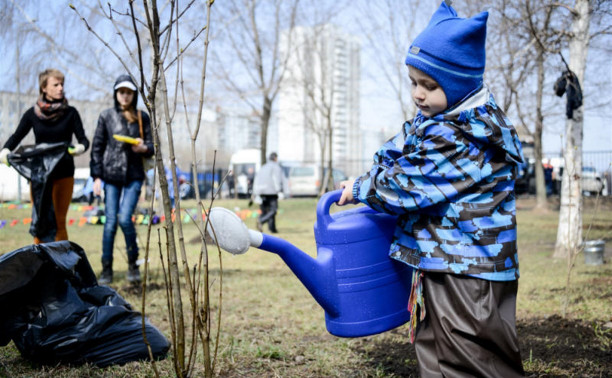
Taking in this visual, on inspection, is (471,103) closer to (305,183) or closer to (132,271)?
(132,271)

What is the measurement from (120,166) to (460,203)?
10.5ft

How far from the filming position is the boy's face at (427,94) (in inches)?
69.3

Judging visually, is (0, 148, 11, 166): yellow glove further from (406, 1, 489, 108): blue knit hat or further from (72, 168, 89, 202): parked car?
(72, 168, 89, 202): parked car

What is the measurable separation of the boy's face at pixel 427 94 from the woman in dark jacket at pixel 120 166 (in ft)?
9.49

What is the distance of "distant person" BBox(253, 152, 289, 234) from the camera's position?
34.0 ft

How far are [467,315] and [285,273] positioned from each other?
13.5 feet

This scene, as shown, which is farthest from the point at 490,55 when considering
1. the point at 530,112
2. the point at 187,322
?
the point at 187,322

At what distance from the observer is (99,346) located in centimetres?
244

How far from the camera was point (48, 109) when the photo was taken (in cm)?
400

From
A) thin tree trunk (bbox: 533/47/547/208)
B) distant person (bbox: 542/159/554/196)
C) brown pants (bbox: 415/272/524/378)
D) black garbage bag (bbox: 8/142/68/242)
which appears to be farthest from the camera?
distant person (bbox: 542/159/554/196)

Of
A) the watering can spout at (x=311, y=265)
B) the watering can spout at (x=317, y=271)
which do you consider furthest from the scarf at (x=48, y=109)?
the watering can spout at (x=317, y=271)

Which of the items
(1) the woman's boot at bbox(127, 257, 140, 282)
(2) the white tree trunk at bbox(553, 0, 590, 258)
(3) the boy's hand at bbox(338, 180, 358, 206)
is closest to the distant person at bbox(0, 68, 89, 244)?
(1) the woman's boot at bbox(127, 257, 140, 282)

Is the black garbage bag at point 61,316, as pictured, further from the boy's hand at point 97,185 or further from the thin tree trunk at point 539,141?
the thin tree trunk at point 539,141

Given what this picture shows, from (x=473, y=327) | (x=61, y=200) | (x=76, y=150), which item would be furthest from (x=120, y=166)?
(x=473, y=327)
